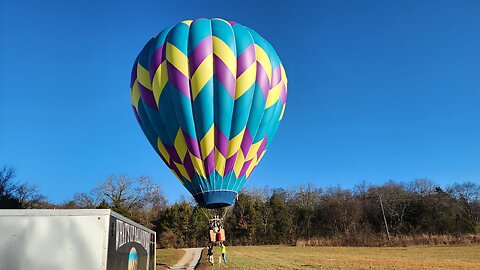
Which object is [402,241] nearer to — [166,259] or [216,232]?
[166,259]

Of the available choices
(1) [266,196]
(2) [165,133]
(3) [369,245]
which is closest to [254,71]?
(2) [165,133]

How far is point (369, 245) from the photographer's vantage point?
45.7 m

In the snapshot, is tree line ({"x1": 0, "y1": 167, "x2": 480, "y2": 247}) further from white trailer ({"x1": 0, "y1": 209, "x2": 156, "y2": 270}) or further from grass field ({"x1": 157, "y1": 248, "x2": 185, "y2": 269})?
white trailer ({"x1": 0, "y1": 209, "x2": 156, "y2": 270})

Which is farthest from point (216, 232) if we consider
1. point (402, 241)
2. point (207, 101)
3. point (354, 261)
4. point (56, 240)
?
point (402, 241)

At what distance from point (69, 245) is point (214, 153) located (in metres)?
8.08

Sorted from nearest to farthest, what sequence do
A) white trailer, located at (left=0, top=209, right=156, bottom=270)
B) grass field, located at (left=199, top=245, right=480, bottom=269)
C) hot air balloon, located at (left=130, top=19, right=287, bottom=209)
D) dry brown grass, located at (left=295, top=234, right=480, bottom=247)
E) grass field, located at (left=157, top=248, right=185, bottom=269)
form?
white trailer, located at (left=0, top=209, right=156, bottom=270)
hot air balloon, located at (left=130, top=19, right=287, bottom=209)
grass field, located at (left=199, top=245, right=480, bottom=269)
grass field, located at (left=157, top=248, right=185, bottom=269)
dry brown grass, located at (left=295, top=234, right=480, bottom=247)

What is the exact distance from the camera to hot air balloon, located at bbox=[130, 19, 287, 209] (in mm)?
13086

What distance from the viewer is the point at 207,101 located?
13.1m

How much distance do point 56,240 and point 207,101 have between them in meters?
8.28

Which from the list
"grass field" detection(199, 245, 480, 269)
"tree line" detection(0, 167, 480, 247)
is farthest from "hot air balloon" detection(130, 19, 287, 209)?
"tree line" detection(0, 167, 480, 247)

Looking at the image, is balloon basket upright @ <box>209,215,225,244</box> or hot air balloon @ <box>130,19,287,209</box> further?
balloon basket upright @ <box>209,215,225,244</box>

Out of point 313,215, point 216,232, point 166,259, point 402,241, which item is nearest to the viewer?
point 216,232

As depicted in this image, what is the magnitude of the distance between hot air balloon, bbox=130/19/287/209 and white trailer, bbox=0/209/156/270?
7583 millimetres

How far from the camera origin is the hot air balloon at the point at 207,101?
42.9ft
